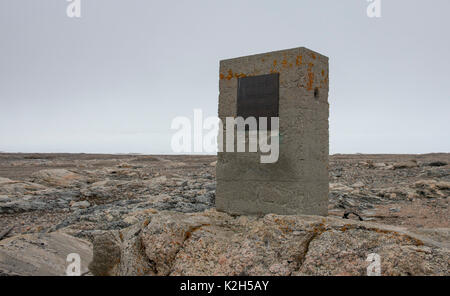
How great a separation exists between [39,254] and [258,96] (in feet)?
14.3

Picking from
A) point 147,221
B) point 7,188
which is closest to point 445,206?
point 147,221

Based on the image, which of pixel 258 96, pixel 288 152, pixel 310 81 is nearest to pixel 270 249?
pixel 288 152

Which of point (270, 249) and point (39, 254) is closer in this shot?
point (270, 249)

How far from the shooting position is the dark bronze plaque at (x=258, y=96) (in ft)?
19.3

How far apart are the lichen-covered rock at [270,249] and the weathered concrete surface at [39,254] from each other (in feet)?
2.98

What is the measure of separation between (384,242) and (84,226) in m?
6.53

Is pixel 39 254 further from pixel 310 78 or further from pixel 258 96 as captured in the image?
pixel 310 78

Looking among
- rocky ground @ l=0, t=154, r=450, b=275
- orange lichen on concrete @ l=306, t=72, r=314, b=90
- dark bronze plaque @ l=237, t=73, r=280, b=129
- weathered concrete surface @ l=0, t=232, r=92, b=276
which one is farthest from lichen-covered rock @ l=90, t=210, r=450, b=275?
orange lichen on concrete @ l=306, t=72, r=314, b=90

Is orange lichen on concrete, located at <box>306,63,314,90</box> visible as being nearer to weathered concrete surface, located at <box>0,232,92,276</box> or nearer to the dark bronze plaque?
the dark bronze plaque

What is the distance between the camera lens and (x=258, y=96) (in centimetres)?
608

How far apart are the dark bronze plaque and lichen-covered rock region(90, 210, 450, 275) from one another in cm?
218

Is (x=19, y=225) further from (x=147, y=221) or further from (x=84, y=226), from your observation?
(x=147, y=221)

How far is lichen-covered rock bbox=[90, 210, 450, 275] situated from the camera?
11.0 feet
